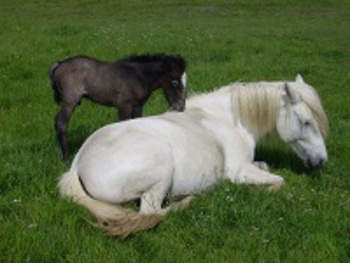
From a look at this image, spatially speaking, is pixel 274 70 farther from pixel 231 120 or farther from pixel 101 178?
pixel 101 178

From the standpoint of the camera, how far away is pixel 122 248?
5.09 metres

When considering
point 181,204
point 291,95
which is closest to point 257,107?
point 291,95

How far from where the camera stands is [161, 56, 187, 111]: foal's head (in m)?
8.23

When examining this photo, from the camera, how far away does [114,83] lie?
802 centimetres

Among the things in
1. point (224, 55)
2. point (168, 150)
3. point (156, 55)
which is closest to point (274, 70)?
point (224, 55)

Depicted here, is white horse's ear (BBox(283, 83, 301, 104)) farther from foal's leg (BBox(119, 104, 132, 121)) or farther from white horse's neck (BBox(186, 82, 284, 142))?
foal's leg (BBox(119, 104, 132, 121))

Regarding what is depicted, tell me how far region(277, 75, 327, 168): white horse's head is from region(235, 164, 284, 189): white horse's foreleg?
0.76 metres

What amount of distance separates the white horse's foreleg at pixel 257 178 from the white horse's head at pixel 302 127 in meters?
0.76

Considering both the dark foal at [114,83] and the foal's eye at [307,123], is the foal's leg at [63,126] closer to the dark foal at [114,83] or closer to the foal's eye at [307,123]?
the dark foal at [114,83]

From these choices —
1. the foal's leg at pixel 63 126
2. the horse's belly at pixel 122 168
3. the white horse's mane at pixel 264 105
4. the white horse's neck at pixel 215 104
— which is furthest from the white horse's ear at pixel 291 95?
the foal's leg at pixel 63 126

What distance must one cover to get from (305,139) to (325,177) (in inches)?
23.1

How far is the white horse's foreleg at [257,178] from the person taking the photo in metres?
7.03

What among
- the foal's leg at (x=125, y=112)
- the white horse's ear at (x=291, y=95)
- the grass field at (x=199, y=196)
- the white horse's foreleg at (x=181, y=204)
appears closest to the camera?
the grass field at (x=199, y=196)

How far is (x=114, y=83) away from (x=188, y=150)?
203 cm
